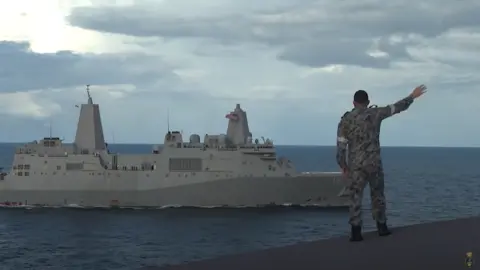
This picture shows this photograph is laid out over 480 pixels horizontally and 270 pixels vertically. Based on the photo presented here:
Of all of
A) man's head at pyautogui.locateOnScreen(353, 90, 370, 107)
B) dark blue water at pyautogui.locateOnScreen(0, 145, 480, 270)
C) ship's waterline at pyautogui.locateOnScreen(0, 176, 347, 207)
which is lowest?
dark blue water at pyautogui.locateOnScreen(0, 145, 480, 270)

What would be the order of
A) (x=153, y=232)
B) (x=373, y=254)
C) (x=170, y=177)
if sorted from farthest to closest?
(x=170, y=177)
(x=153, y=232)
(x=373, y=254)

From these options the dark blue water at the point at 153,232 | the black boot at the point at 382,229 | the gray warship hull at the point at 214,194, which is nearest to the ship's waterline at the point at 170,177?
the gray warship hull at the point at 214,194

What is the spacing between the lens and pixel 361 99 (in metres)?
5.35

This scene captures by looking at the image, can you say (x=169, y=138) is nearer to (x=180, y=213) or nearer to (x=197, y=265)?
(x=180, y=213)

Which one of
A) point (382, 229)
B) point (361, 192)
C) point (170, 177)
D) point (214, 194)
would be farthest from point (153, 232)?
point (361, 192)

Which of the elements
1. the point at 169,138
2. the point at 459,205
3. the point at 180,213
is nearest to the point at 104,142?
the point at 169,138

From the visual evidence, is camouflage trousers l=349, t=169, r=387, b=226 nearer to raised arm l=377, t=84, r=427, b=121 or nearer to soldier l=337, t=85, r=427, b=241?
soldier l=337, t=85, r=427, b=241

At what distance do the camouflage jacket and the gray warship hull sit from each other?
1337 inches

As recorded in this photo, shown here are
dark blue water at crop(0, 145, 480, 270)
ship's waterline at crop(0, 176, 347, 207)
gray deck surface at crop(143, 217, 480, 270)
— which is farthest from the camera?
ship's waterline at crop(0, 176, 347, 207)

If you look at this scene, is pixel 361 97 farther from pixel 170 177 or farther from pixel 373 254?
pixel 170 177

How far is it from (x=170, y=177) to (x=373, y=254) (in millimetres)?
36134

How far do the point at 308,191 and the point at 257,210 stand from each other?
13.0 ft

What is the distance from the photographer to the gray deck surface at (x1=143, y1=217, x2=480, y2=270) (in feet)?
13.9

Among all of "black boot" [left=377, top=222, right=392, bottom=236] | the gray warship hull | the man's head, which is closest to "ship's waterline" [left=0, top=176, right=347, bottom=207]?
the gray warship hull
